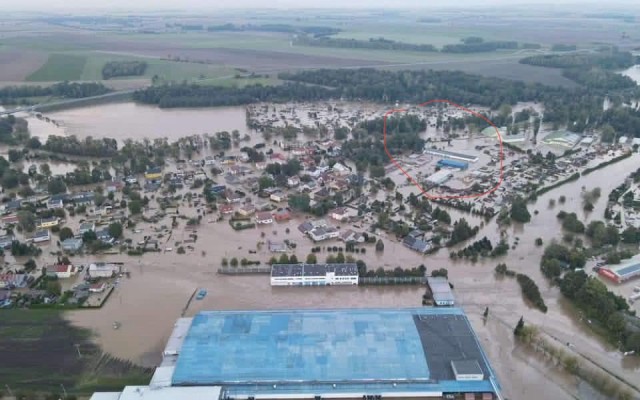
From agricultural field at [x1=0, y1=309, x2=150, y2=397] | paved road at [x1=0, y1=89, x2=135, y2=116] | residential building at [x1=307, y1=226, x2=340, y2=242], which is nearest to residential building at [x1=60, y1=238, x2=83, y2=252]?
agricultural field at [x1=0, y1=309, x2=150, y2=397]

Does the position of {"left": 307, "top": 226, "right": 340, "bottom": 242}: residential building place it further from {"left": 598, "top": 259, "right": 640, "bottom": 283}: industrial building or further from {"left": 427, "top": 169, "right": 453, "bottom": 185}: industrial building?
{"left": 598, "top": 259, "right": 640, "bottom": 283}: industrial building

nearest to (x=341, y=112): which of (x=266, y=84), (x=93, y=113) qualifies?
(x=266, y=84)

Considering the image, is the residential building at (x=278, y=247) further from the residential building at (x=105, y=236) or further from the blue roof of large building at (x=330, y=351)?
the residential building at (x=105, y=236)

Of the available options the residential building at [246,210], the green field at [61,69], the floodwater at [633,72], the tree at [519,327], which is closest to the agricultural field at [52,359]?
the residential building at [246,210]

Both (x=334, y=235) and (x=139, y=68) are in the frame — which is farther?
(x=139, y=68)

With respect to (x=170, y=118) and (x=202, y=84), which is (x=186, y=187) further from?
(x=202, y=84)

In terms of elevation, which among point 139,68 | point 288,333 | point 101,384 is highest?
point 139,68
